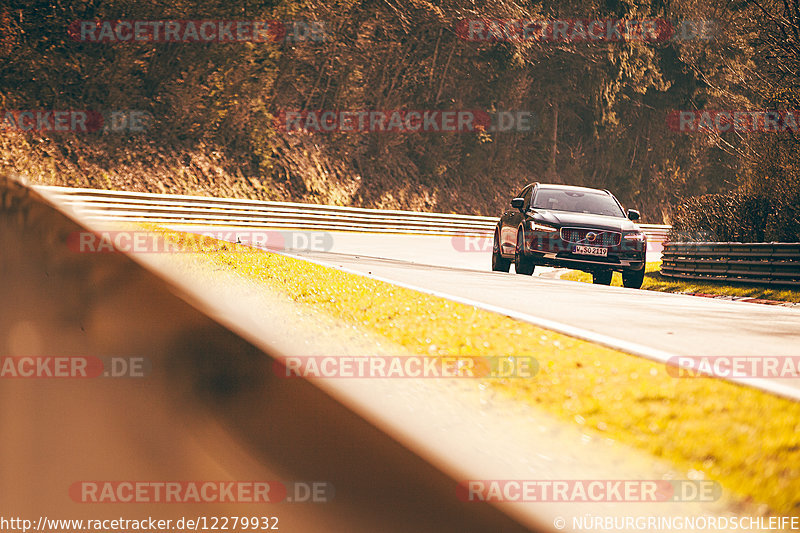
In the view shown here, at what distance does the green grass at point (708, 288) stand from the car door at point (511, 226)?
3348mm

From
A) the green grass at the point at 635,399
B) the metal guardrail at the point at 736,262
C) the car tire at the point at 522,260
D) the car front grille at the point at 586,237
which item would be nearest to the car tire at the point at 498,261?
the car tire at the point at 522,260

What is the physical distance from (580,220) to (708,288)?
4149mm

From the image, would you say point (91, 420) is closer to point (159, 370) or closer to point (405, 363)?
point (159, 370)

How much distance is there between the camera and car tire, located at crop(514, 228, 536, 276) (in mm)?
15898

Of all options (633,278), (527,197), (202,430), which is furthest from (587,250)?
(202,430)

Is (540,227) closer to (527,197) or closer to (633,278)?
(527,197)

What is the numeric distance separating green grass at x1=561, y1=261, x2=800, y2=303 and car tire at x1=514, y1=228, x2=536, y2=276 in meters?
3.99

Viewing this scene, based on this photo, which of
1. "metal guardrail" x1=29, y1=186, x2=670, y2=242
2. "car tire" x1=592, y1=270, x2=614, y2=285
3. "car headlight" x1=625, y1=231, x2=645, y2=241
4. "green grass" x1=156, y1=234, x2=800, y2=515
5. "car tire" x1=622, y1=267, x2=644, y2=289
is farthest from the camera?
"metal guardrail" x1=29, y1=186, x2=670, y2=242

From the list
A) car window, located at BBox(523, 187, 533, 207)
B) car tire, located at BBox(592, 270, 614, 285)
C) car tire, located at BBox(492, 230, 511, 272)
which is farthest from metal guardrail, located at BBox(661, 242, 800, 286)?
car tire, located at BBox(492, 230, 511, 272)

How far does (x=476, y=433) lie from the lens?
15.7ft

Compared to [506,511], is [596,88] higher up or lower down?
higher up

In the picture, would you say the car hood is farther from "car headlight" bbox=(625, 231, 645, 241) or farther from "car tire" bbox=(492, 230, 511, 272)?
"car tire" bbox=(492, 230, 511, 272)

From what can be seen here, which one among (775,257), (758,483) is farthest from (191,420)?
(775,257)

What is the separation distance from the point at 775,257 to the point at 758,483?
1423cm
